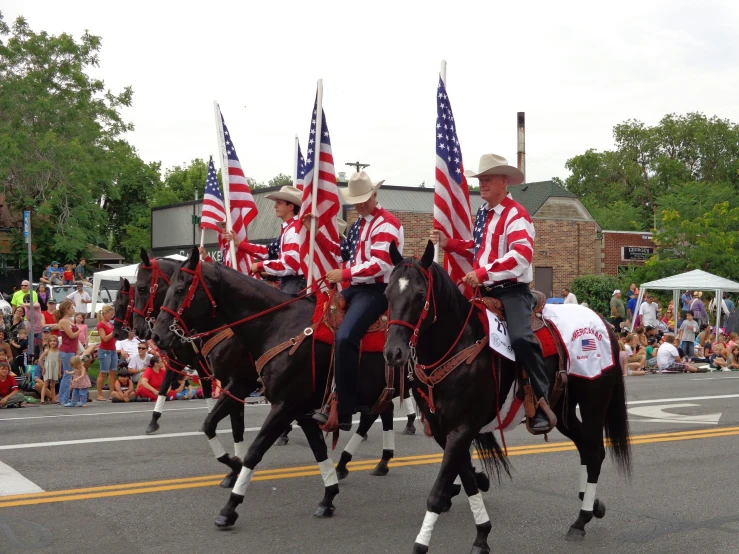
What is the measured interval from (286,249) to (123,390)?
9.11 meters

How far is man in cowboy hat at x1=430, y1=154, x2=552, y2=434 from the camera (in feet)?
22.0

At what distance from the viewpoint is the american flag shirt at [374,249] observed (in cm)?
776

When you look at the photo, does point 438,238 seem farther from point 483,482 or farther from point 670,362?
point 670,362

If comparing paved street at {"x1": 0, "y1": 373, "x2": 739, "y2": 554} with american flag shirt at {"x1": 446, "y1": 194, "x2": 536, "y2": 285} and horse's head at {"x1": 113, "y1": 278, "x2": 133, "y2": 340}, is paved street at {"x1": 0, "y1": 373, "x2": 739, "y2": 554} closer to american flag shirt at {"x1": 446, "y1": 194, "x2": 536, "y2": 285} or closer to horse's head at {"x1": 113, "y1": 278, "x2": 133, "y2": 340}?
horse's head at {"x1": 113, "y1": 278, "x2": 133, "y2": 340}

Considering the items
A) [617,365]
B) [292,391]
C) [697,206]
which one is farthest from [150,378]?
[697,206]

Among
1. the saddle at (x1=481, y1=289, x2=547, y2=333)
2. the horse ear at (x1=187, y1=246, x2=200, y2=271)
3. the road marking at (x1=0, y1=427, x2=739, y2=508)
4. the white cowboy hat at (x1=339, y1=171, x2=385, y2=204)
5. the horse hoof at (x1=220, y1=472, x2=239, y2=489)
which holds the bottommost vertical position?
the road marking at (x1=0, y1=427, x2=739, y2=508)

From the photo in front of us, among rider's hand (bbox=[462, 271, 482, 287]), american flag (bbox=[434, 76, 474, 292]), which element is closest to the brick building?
american flag (bbox=[434, 76, 474, 292])

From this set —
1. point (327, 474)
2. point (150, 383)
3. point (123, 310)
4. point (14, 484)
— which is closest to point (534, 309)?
point (327, 474)

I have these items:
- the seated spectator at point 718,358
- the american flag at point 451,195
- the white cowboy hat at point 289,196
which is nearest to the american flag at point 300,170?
the white cowboy hat at point 289,196

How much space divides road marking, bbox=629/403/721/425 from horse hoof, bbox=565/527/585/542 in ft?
22.7

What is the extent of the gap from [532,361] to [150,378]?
12117mm

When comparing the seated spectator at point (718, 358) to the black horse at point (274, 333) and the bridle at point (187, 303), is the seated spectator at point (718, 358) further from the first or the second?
the bridle at point (187, 303)

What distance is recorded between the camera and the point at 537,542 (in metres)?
6.90

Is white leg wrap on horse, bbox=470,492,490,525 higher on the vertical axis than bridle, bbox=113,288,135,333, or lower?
lower
